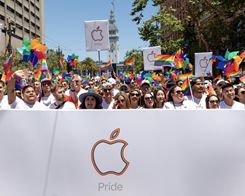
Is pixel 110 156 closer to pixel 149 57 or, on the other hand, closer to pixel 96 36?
pixel 96 36

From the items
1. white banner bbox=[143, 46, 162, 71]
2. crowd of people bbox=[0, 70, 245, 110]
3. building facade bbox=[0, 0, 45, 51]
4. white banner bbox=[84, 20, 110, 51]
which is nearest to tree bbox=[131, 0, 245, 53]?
white banner bbox=[143, 46, 162, 71]

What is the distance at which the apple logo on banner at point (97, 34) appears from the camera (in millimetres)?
6810

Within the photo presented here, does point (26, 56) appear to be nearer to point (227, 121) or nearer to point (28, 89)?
point (28, 89)

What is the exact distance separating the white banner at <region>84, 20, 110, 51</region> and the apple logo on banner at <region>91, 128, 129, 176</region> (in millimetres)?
4355

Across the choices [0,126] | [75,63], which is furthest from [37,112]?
[75,63]

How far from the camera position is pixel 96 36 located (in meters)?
6.86

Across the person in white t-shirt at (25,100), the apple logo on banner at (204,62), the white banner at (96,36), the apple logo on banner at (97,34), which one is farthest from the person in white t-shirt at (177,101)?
the apple logo on banner at (204,62)

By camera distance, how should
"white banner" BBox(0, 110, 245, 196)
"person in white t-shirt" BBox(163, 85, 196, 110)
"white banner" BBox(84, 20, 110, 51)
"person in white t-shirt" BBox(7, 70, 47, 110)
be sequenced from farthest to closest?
"white banner" BBox(84, 20, 110, 51)
"person in white t-shirt" BBox(163, 85, 196, 110)
"person in white t-shirt" BBox(7, 70, 47, 110)
"white banner" BBox(0, 110, 245, 196)

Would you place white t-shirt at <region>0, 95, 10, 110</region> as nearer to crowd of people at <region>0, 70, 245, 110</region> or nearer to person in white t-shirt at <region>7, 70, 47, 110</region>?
crowd of people at <region>0, 70, 245, 110</region>

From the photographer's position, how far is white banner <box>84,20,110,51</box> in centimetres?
677

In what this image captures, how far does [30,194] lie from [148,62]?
8420 mm

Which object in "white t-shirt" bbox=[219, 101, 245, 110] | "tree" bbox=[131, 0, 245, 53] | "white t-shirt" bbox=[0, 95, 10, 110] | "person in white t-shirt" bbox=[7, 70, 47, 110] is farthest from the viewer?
"tree" bbox=[131, 0, 245, 53]

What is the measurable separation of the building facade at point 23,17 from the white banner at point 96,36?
4535 centimetres

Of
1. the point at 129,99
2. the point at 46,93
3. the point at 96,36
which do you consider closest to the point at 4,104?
the point at 46,93
